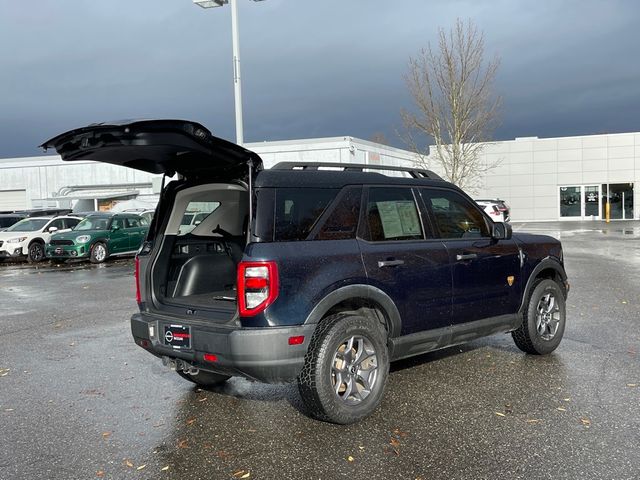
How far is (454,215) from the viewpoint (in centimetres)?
575

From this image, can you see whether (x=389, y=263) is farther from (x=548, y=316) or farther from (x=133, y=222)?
(x=133, y=222)

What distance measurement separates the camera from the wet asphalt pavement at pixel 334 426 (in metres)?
3.88

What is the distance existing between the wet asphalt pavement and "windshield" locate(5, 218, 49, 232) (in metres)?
15.4

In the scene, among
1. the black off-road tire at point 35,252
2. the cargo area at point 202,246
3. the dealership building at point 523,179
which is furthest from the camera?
the dealership building at point 523,179

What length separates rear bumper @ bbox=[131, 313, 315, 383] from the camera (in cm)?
418

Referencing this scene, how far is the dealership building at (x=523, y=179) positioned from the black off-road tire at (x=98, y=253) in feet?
59.3

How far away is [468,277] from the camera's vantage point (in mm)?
5516

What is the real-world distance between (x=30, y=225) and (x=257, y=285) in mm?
20293

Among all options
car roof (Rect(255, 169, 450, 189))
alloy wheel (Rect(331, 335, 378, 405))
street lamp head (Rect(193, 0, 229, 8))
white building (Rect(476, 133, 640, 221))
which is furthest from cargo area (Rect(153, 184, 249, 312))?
white building (Rect(476, 133, 640, 221))

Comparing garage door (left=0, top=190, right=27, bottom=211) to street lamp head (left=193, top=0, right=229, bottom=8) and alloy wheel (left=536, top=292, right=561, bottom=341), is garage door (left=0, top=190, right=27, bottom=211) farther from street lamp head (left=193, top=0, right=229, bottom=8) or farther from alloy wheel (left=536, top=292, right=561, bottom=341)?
alloy wheel (left=536, top=292, right=561, bottom=341)

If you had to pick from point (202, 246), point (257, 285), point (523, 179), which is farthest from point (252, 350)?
point (523, 179)

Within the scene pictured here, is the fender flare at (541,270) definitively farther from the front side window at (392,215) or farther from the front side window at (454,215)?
the front side window at (392,215)

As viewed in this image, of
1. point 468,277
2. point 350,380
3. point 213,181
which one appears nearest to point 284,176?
point 213,181

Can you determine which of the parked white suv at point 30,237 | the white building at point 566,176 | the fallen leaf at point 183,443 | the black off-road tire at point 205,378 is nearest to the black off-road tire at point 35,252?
the parked white suv at point 30,237
